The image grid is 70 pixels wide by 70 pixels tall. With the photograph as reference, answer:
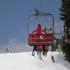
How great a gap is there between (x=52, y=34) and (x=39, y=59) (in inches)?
502

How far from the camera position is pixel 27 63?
32594 mm

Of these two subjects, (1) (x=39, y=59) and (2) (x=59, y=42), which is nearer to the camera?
(2) (x=59, y=42)

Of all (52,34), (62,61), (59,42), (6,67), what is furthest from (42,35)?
(62,61)

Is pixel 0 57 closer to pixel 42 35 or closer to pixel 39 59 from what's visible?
pixel 39 59

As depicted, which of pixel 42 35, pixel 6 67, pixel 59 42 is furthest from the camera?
pixel 6 67

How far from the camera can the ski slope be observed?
3178cm

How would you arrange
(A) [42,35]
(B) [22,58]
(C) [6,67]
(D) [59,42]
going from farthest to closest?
(B) [22,58] → (C) [6,67] → (D) [59,42] → (A) [42,35]

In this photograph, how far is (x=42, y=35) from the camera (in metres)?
19.9

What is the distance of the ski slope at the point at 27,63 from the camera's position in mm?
31781

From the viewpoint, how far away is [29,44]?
69.1 ft

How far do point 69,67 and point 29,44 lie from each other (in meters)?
12.1

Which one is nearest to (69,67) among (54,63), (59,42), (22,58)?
(54,63)

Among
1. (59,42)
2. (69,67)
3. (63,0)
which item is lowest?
(69,67)

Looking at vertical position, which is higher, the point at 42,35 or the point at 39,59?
the point at 42,35
